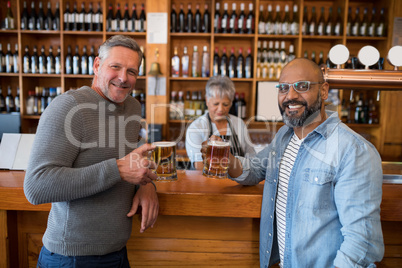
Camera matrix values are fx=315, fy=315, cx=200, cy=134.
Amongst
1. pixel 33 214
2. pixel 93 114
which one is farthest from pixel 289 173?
pixel 33 214

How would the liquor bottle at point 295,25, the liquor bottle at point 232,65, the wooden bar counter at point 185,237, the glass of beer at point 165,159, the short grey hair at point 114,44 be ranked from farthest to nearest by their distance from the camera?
the liquor bottle at point 232,65, the liquor bottle at point 295,25, the wooden bar counter at point 185,237, the glass of beer at point 165,159, the short grey hair at point 114,44

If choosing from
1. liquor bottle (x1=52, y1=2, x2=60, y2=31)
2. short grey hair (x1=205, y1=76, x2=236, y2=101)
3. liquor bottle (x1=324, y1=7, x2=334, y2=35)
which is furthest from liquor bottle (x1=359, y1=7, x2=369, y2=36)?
liquor bottle (x1=52, y1=2, x2=60, y2=31)

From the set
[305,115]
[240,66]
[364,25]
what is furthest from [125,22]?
[305,115]

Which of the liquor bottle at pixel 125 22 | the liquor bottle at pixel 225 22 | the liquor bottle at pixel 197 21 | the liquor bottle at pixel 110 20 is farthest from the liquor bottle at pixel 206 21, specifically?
the liquor bottle at pixel 110 20

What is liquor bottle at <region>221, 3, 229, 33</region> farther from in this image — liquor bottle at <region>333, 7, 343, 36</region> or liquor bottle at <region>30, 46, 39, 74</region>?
liquor bottle at <region>30, 46, 39, 74</region>

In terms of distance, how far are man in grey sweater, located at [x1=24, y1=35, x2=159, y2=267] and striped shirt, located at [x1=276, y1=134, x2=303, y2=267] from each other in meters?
0.52

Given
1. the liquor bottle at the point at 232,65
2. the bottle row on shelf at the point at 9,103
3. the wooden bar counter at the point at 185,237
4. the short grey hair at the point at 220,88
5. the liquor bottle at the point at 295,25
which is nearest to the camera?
the wooden bar counter at the point at 185,237

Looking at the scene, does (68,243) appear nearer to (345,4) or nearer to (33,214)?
(33,214)

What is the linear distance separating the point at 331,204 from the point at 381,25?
3447 millimetres

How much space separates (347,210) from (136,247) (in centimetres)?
101

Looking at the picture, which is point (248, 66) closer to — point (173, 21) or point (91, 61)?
point (173, 21)

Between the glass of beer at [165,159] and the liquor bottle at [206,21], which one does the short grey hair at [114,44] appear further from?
the liquor bottle at [206,21]

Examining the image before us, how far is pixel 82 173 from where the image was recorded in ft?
3.25

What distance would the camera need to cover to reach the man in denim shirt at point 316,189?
100 centimetres
